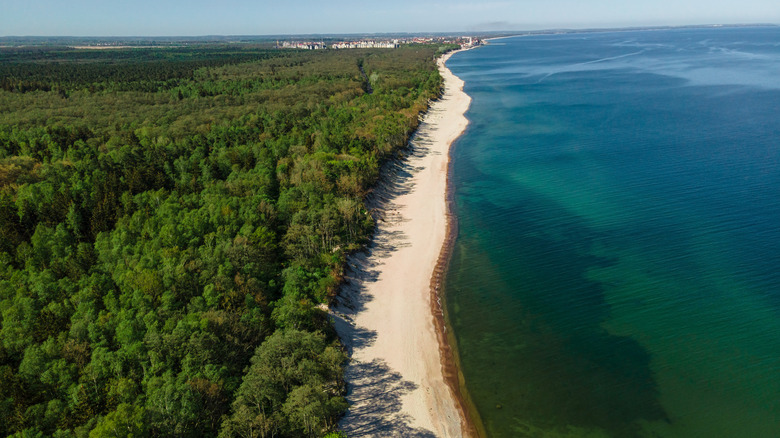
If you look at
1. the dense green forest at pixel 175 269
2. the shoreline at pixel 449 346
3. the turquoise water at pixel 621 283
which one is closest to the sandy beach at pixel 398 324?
the shoreline at pixel 449 346

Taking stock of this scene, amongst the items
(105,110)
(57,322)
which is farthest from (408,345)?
(105,110)

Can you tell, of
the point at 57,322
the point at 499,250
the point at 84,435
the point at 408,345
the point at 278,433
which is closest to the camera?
the point at 84,435

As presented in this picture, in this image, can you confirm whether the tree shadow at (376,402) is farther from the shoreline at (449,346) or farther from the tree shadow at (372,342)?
the shoreline at (449,346)

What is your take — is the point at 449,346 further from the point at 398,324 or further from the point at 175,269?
the point at 175,269

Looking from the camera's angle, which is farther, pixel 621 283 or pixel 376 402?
pixel 621 283

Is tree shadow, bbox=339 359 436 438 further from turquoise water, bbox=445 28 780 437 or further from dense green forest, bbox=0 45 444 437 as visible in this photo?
turquoise water, bbox=445 28 780 437

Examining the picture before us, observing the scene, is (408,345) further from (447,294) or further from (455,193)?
(455,193)

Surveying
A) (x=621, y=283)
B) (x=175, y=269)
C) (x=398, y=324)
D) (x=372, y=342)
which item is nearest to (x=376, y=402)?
(x=372, y=342)
